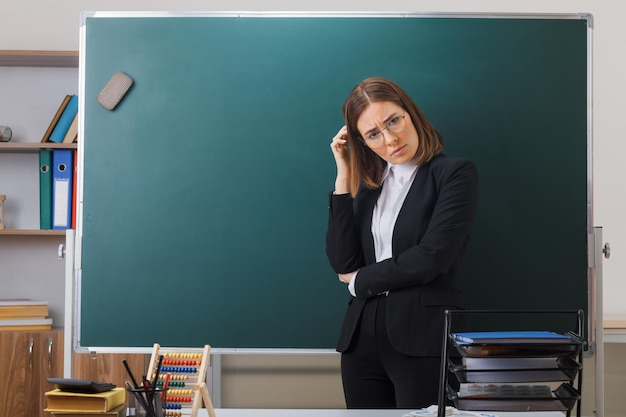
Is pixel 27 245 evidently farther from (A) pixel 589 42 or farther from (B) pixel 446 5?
(A) pixel 589 42

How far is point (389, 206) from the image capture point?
250cm

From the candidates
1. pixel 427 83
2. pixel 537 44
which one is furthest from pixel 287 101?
pixel 537 44

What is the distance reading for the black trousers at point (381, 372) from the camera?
227cm

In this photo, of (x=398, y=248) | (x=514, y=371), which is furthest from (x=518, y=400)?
(x=398, y=248)

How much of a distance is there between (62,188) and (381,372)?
1.99 m

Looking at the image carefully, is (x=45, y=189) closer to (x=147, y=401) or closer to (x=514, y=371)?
(x=147, y=401)

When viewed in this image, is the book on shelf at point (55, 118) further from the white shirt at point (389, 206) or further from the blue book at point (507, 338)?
the blue book at point (507, 338)

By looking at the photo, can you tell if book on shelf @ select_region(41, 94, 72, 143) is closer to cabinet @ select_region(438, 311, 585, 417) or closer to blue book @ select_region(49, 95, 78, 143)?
blue book @ select_region(49, 95, 78, 143)

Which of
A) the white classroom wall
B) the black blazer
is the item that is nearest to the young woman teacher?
the black blazer

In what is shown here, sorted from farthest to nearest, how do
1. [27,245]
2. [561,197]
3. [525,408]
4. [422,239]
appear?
[27,245] < [561,197] < [422,239] < [525,408]

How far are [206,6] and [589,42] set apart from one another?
6.36 feet

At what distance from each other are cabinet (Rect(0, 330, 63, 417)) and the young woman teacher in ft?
5.43

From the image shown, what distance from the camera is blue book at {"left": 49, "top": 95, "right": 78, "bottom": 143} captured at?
3.63m

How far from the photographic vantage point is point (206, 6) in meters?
3.86
